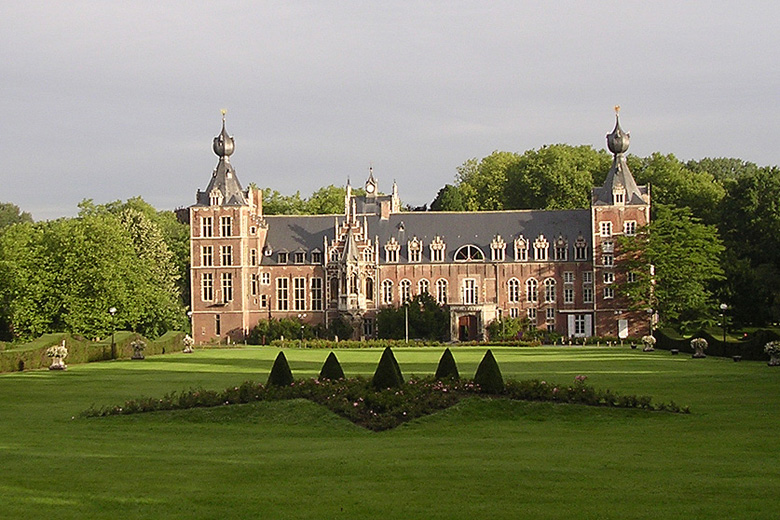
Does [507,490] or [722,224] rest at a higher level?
[722,224]

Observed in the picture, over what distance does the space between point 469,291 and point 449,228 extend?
6086 millimetres

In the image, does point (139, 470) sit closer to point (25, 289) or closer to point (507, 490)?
point (507, 490)

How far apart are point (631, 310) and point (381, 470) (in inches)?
3011

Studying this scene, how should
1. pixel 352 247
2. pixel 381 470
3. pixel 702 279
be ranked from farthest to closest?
1. pixel 352 247
2. pixel 702 279
3. pixel 381 470

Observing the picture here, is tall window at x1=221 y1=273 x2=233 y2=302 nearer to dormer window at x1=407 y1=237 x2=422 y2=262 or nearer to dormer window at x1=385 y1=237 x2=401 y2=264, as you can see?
dormer window at x1=385 y1=237 x2=401 y2=264

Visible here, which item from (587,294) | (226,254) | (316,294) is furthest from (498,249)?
(226,254)

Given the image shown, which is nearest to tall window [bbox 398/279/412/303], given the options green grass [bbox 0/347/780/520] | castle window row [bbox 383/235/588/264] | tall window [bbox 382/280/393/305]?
tall window [bbox 382/280/393/305]

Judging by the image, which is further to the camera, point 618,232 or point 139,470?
point 618,232

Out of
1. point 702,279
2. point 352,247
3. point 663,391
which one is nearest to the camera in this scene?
point 663,391

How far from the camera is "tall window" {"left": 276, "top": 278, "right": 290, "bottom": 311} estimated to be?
324ft

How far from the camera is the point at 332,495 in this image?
15117 mm

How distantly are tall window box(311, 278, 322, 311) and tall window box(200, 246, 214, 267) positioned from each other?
29.6 ft

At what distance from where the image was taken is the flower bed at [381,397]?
87.7 ft

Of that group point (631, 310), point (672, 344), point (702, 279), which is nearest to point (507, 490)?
point (672, 344)
